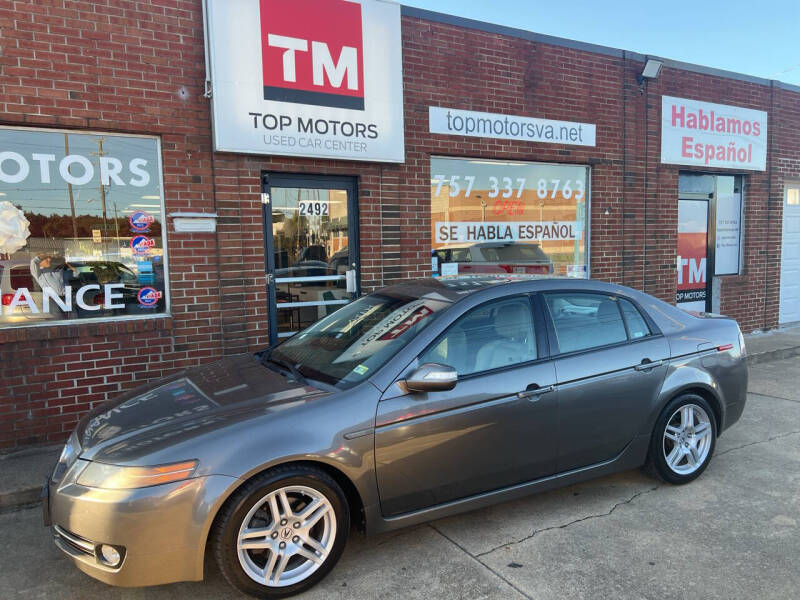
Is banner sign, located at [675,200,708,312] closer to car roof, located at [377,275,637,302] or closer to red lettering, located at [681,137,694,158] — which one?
red lettering, located at [681,137,694,158]

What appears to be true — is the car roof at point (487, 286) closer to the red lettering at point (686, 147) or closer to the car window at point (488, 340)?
the car window at point (488, 340)

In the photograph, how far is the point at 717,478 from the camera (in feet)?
13.9

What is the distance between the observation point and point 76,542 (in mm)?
2691

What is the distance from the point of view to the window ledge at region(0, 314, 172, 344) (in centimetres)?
495

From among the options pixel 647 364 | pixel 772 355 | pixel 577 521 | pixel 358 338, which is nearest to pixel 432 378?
pixel 358 338

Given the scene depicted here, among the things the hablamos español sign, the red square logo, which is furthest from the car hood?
the hablamos español sign

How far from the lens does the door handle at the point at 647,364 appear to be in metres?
3.83

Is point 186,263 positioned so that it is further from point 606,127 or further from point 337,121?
point 606,127

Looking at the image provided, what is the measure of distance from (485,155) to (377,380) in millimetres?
4953

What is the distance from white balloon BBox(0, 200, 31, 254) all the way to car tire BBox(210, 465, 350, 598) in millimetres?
3806

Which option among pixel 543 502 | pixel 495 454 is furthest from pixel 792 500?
pixel 495 454

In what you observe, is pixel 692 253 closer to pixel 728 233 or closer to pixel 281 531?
pixel 728 233

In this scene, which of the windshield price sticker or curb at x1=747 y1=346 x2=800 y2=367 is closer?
the windshield price sticker

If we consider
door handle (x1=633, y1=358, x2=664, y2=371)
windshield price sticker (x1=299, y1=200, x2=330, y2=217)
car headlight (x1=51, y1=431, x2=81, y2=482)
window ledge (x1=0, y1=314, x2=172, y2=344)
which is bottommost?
car headlight (x1=51, y1=431, x2=81, y2=482)
